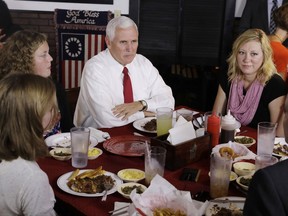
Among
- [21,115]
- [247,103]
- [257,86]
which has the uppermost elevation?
[21,115]

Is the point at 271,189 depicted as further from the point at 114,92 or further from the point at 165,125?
the point at 114,92

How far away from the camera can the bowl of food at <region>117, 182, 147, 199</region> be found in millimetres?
1687

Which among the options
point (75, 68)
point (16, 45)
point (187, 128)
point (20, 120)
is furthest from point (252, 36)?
point (75, 68)

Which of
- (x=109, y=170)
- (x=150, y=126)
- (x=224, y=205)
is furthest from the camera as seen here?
(x=150, y=126)

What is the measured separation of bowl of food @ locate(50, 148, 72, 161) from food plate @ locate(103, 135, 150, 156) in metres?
0.20

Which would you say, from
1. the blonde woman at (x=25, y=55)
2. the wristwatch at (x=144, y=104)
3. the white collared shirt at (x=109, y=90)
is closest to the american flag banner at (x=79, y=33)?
the white collared shirt at (x=109, y=90)

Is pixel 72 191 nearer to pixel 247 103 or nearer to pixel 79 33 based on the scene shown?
pixel 247 103

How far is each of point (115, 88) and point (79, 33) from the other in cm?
216

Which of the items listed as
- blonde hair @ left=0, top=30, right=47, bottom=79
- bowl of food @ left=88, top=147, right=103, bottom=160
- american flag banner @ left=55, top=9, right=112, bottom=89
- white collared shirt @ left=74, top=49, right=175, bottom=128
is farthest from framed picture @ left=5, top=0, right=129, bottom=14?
bowl of food @ left=88, top=147, right=103, bottom=160

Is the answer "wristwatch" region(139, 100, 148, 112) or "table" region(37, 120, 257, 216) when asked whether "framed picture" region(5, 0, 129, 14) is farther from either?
"table" region(37, 120, 257, 216)

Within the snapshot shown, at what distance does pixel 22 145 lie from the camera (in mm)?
1493

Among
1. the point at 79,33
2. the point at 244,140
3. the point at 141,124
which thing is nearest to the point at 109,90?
the point at 141,124

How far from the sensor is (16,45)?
2.55 meters

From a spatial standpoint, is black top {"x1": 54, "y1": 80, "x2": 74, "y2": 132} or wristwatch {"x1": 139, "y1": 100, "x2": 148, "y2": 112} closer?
black top {"x1": 54, "y1": 80, "x2": 74, "y2": 132}
